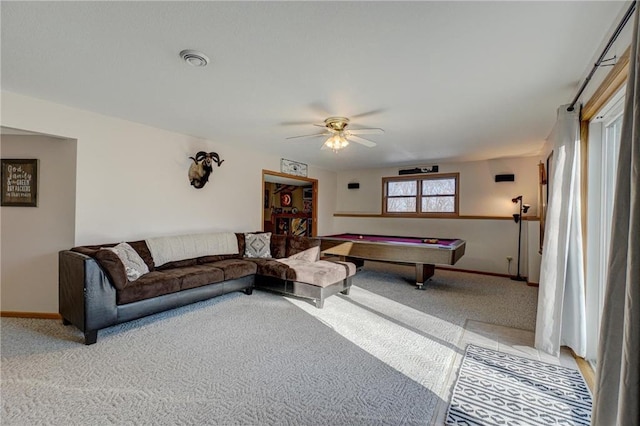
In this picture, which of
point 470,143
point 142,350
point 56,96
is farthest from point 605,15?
point 56,96

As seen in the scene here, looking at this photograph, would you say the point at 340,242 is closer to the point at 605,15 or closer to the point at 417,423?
the point at 417,423

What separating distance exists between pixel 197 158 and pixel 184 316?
92.1 inches

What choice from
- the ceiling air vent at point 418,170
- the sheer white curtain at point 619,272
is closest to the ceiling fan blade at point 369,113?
the sheer white curtain at point 619,272

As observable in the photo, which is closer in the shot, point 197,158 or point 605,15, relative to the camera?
point 605,15

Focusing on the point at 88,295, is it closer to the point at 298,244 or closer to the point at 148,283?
the point at 148,283

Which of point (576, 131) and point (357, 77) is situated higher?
point (357, 77)

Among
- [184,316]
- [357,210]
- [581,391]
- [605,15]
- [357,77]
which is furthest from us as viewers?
[357,210]

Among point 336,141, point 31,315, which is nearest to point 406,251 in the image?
point 336,141

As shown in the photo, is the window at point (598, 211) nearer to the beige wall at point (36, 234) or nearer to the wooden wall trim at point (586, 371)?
the wooden wall trim at point (586, 371)

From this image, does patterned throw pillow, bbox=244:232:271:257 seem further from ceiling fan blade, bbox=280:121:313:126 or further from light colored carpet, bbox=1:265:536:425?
ceiling fan blade, bbox=280:121:313:126

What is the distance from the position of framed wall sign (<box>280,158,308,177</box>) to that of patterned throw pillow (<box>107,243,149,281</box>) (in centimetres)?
331

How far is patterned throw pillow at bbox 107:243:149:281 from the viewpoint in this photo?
295 cm

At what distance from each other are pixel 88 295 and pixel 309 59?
2.77 m

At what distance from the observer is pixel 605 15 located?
5.23 feet
